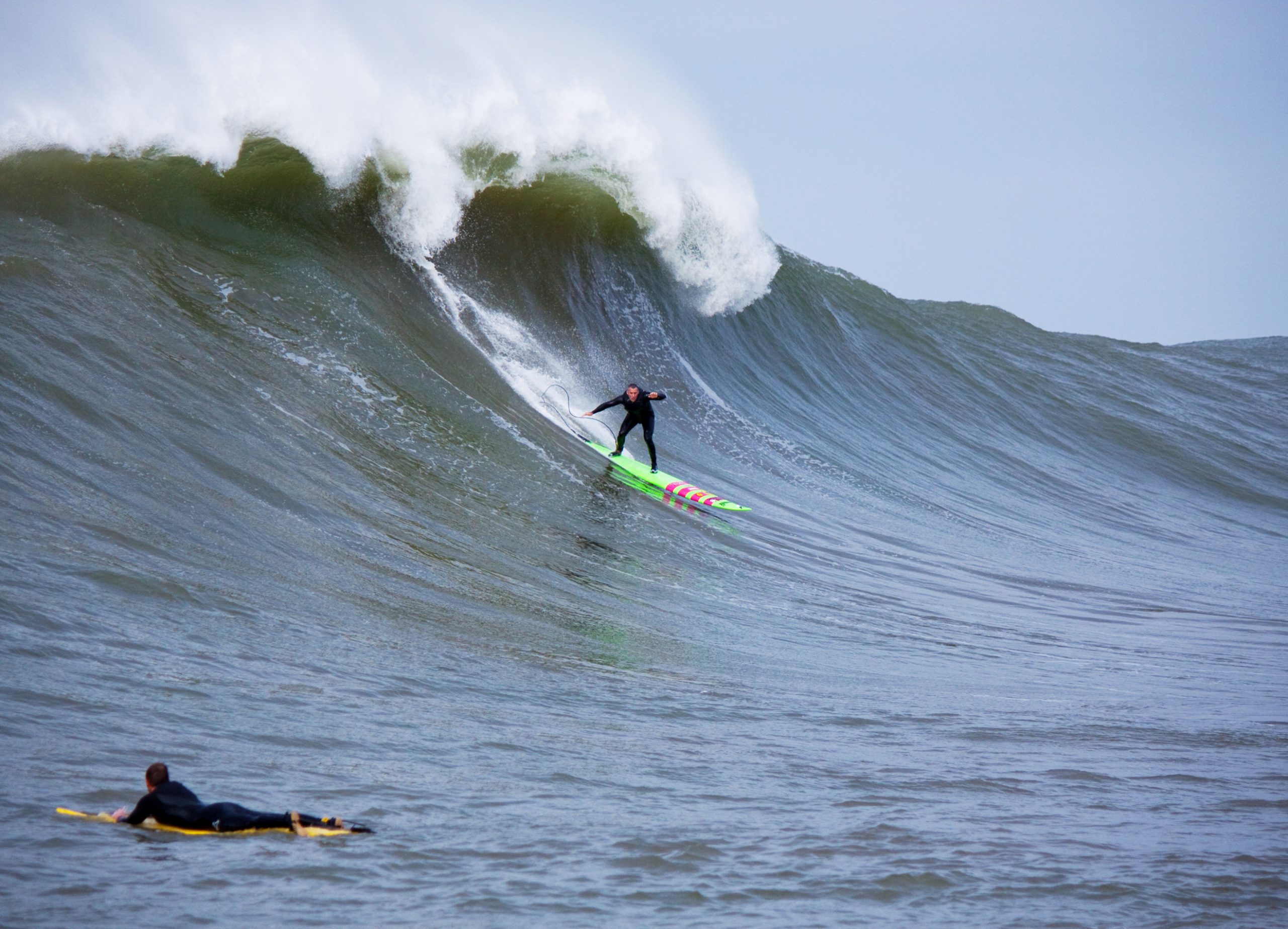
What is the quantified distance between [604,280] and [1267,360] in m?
22.2

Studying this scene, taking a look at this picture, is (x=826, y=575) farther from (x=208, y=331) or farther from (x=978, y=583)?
(x=208, y=331)

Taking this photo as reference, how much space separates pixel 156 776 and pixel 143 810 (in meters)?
0.10

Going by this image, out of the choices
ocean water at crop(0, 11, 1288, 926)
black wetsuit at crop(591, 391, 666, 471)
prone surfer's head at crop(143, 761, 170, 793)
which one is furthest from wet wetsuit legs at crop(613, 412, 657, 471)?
prone surfer's head at crop(143, 761, 170, 793)

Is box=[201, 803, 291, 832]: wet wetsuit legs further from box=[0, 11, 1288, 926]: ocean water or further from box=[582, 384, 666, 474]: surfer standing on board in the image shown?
box=[582, 384, 666, 474]: surfer standing on board

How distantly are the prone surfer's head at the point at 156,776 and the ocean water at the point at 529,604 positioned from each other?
0.15 metres

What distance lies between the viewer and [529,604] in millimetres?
6258

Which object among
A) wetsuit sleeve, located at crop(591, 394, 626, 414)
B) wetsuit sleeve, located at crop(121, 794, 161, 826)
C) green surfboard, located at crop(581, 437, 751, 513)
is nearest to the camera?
wetsuit sleeve, located at crop(121, 794, 161, 826)

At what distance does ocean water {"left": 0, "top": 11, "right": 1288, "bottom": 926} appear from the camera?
3188mm

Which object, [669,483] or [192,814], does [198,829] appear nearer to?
[192,814]

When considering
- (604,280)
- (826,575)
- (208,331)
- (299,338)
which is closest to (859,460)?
(604,280)

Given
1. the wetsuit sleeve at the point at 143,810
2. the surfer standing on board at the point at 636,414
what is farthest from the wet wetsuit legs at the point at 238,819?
the surfer standing on board at the point at 636,414

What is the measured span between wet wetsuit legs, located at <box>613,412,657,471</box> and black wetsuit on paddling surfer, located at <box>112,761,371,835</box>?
728 cm

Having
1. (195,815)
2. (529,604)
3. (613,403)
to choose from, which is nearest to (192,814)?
(195,815)

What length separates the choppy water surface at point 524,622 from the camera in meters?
3.17
